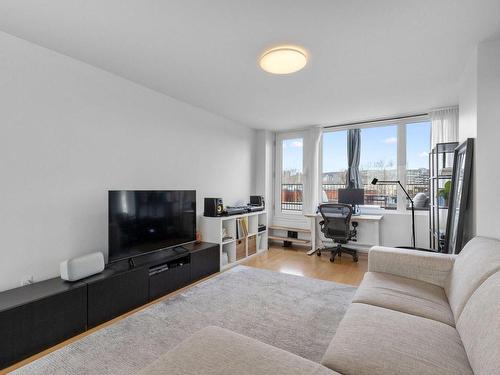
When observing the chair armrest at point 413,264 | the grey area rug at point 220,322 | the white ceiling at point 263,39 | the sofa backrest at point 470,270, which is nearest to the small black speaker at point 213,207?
the grey area rug at point 220,322

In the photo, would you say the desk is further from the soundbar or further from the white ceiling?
the white ceiling

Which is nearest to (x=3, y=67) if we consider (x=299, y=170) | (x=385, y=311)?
(x=385, y=311)

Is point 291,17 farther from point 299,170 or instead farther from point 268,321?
point 299,170

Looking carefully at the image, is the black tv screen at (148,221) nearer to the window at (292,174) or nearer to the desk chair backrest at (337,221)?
the desk chair backrest at (337,221)

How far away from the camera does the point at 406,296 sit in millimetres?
1794

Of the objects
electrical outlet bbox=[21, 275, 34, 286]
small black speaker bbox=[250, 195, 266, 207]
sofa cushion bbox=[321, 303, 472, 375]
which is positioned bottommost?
electrical outlet bbox=[21, 275, 34, 286]

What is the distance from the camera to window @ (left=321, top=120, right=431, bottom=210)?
4.35m

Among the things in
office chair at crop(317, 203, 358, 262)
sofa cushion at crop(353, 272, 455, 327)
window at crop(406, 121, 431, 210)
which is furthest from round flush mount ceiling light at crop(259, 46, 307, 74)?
window at crop(406, 121, 431, 210)

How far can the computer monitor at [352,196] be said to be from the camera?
180 inches

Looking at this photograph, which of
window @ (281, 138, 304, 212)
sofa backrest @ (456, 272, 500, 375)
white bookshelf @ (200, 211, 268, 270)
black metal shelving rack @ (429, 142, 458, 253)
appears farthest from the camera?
window @ (281, 138, 304, 212)

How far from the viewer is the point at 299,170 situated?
5504 mm

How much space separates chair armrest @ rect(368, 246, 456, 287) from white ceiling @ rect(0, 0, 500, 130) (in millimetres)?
1792

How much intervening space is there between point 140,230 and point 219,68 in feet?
6.38

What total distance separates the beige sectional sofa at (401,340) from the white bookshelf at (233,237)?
2.42 meters
